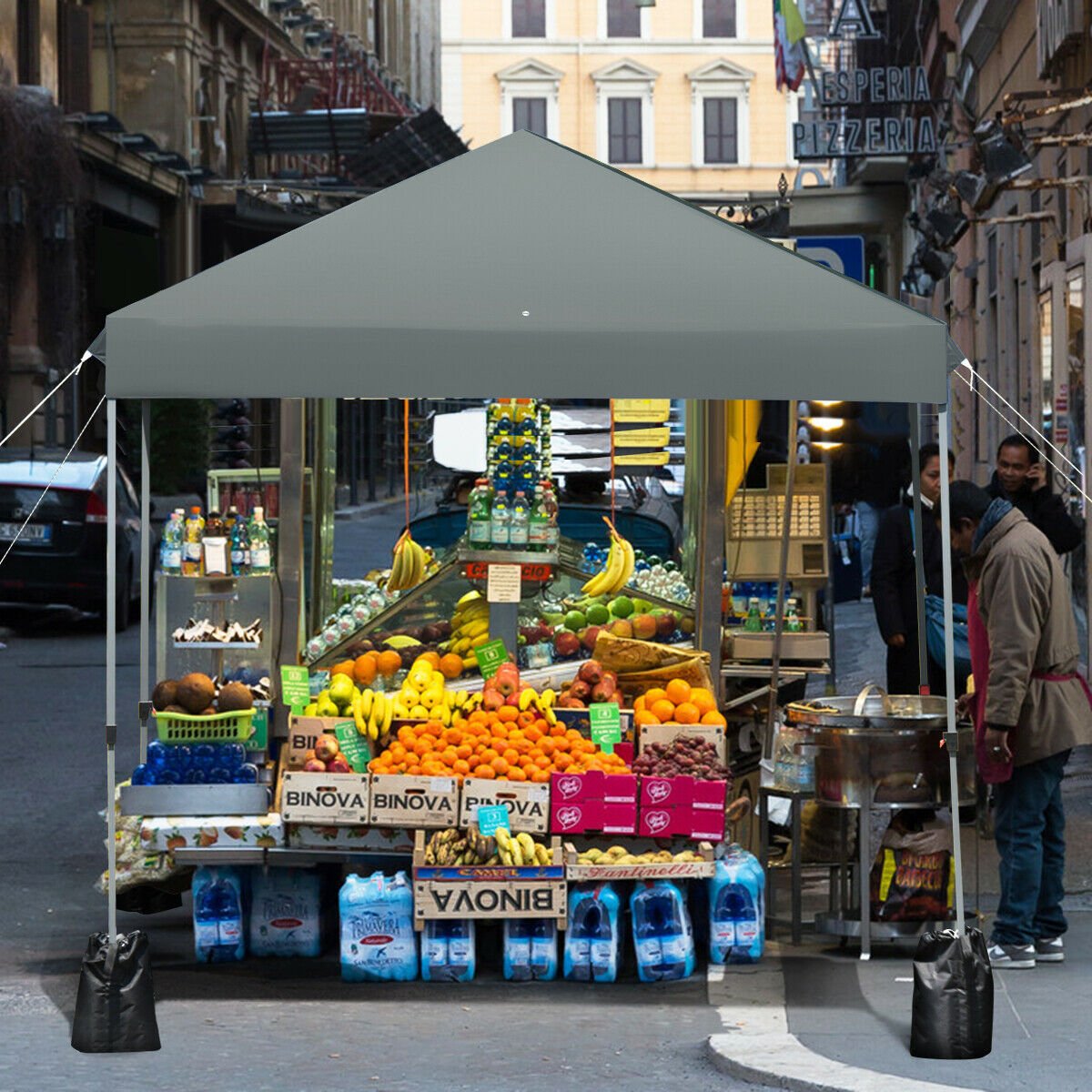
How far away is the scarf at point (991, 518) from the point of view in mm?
→ 7379

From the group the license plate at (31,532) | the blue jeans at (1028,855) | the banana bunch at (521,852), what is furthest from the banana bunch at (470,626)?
the license plate at (31,532)

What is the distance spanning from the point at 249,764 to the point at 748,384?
254cm

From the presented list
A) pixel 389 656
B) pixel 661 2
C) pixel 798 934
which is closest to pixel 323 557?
pixel 389 656

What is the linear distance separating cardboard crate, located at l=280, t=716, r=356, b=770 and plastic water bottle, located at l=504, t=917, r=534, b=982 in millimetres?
1076

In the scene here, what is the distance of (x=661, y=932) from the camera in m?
7.44

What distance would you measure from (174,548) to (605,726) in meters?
2.00

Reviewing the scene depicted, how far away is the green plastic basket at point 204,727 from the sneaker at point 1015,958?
293cm

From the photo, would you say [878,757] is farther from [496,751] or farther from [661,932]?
[496,751]

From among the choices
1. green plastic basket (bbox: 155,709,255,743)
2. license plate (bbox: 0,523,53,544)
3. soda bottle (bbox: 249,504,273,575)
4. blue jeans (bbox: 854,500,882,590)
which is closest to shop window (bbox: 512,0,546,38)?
blue jeans (bbox: 854,500,882,590)

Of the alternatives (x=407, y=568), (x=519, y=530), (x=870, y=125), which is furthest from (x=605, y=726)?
(x=870, y=125)

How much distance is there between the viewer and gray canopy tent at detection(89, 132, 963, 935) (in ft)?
22.0

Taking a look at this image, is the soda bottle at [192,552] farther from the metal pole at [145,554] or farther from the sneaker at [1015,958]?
the sneaker at [1015,958]

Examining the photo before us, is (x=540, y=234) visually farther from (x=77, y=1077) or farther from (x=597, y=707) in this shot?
(x=77, y=1077)

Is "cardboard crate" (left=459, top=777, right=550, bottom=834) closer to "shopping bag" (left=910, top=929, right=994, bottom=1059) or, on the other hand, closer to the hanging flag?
"shopping bag" (left=910, top=929, right=994, bottom=1059)
